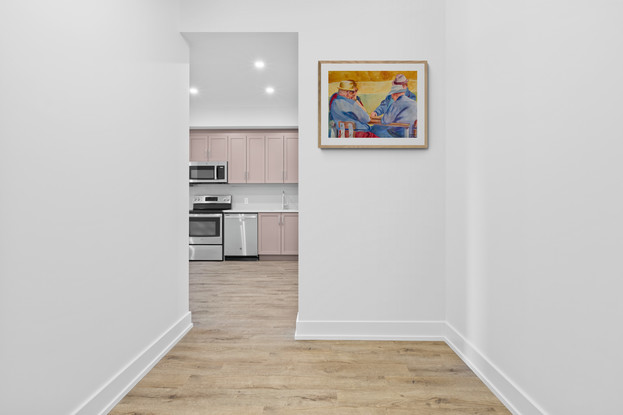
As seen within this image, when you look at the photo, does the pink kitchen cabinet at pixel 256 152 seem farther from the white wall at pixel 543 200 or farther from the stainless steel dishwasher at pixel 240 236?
the white wall at pixel 543 200

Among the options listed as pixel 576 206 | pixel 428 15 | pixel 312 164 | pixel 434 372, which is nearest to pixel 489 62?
pixel 428 15

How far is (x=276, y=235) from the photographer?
5914 mm

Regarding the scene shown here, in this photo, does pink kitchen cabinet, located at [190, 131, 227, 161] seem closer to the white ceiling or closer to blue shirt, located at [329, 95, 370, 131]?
the white ceiling

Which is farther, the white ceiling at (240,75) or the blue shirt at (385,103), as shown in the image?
the white ceiling at (240,75)

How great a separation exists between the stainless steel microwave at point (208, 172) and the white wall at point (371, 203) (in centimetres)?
384

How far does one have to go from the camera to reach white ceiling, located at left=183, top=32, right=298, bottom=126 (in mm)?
2740

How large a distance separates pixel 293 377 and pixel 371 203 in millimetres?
1232

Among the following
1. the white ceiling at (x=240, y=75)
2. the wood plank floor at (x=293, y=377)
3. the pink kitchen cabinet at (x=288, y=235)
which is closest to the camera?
the wood plank floor at (x=293, y=377)

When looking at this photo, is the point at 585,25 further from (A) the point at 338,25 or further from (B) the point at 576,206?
(A) the point at 338,25

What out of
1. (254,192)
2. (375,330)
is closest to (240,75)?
(254,192)

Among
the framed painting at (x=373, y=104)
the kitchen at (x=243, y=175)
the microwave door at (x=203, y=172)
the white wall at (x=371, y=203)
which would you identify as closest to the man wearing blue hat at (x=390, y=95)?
the framed painting at (x=373, y=104)

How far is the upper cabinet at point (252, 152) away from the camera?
20.2 ft

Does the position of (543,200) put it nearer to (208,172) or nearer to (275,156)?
(275,156)

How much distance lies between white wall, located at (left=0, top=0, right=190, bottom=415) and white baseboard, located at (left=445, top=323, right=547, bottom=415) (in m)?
1.87
